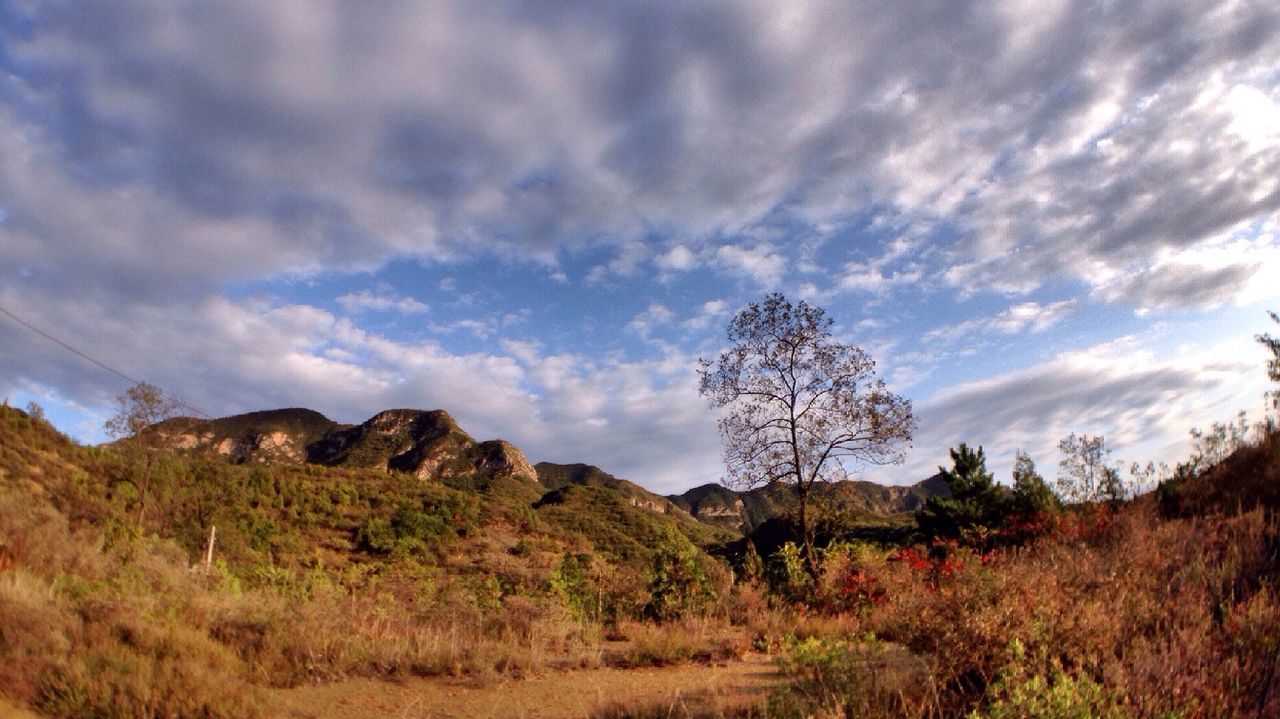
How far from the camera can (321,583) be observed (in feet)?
41.8

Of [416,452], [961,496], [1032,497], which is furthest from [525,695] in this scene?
[416,452]

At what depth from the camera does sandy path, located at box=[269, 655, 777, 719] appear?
20.3 feet

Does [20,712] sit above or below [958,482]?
below

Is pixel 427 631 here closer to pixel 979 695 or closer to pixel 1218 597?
pixel 979 695

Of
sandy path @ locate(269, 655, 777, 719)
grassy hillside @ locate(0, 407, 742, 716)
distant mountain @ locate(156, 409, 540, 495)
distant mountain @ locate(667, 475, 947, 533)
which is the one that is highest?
distant mountain @ locate(156, 409, 540, 495)

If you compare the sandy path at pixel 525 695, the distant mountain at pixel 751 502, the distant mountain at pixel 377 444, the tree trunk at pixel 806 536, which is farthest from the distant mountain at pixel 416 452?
the sandy path at pixel 525 695

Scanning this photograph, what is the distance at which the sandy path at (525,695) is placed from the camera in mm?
6176

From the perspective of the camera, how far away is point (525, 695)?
6.99 m

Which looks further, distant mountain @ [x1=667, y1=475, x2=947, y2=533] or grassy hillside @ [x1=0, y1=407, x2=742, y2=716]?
distant mountain @ [x1=667, y1=475, x2=947, y2=533]

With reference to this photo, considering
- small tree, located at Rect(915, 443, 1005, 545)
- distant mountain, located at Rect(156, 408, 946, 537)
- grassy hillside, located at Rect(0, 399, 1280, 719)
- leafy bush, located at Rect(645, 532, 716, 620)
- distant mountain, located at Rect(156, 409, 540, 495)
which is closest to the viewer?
grassy hillside, located at Rect(0, 399, 1280, 719)

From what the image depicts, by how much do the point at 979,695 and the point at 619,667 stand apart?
4.77m

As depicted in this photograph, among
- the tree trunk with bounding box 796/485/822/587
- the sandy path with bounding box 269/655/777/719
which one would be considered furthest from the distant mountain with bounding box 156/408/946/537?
the sandy path with bounding box 269/655/777/719

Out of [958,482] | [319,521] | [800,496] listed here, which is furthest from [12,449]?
[958,482]

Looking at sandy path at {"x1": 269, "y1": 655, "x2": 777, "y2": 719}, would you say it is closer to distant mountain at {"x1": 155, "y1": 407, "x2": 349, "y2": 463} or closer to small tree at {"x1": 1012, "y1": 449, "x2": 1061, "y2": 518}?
small tree at {"x1": 1012, "y1": 449, "x2": 1061, "y2": 518}
